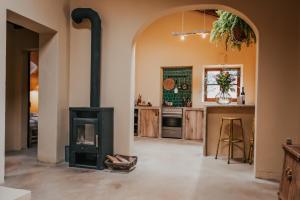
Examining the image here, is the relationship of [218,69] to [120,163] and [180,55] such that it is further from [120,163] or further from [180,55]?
[120,163]

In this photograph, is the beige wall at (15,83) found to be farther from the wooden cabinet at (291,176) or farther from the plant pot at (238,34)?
the wooden cabinet at (291,176)

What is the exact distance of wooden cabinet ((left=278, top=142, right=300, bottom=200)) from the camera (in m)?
1.83

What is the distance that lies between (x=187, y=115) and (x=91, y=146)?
3985 millimetres

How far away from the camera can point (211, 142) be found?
16.5ft

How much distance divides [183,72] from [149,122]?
1.89m

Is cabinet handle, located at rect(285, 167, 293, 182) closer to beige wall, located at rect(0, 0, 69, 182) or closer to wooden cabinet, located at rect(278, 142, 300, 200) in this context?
wooden cabinet, located at rect(278, 142, 300, 200)

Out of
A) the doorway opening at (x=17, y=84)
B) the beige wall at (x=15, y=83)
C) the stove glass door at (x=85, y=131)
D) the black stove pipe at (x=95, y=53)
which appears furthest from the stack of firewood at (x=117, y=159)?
the beige wall at (x=15, y=83)

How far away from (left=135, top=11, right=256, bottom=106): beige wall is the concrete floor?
3.47 metres

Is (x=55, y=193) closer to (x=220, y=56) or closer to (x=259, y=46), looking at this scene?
(x=259, y=46)

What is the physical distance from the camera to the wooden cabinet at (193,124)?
716cm

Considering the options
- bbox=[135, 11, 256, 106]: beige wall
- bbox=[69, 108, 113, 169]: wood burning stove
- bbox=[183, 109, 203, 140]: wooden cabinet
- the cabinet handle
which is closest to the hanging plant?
bbox=[69, 108, 113, 169]: wood burning stove

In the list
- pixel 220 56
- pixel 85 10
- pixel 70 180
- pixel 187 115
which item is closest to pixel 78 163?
pixel 70 180

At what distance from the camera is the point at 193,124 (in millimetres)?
7215

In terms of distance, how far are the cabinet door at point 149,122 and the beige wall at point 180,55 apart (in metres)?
0.48
